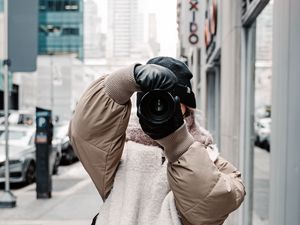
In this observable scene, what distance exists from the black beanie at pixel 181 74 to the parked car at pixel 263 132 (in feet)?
12.7

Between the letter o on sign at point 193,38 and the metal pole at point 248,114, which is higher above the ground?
the letter o on sign at point 193,38

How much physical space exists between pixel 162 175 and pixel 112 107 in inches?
12.1

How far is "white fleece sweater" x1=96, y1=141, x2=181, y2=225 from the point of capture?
196 centimetres

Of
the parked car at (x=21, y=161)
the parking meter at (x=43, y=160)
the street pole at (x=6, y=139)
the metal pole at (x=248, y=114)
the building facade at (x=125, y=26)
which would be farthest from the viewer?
the building facade at (x=125, y=26)

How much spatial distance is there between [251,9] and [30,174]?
8829 mm

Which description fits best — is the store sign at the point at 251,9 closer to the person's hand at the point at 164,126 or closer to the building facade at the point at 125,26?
the person's hand at the point at 164,126

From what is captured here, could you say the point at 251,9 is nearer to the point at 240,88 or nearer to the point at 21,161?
the point at 240,88

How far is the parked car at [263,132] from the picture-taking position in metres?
5.90

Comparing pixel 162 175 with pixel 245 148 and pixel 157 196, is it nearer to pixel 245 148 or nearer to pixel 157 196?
pixel 157 196

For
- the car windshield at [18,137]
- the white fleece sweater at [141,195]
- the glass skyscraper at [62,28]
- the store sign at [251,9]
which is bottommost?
the car windshield at [18,137]

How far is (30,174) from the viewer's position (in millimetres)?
13820

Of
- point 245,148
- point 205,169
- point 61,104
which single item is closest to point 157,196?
point 205,169

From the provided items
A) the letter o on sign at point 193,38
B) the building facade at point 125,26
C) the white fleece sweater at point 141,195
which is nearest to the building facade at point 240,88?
the white fleece sweater at point 141,195

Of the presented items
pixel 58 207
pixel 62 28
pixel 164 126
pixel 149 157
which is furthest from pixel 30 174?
pixel 62 28
